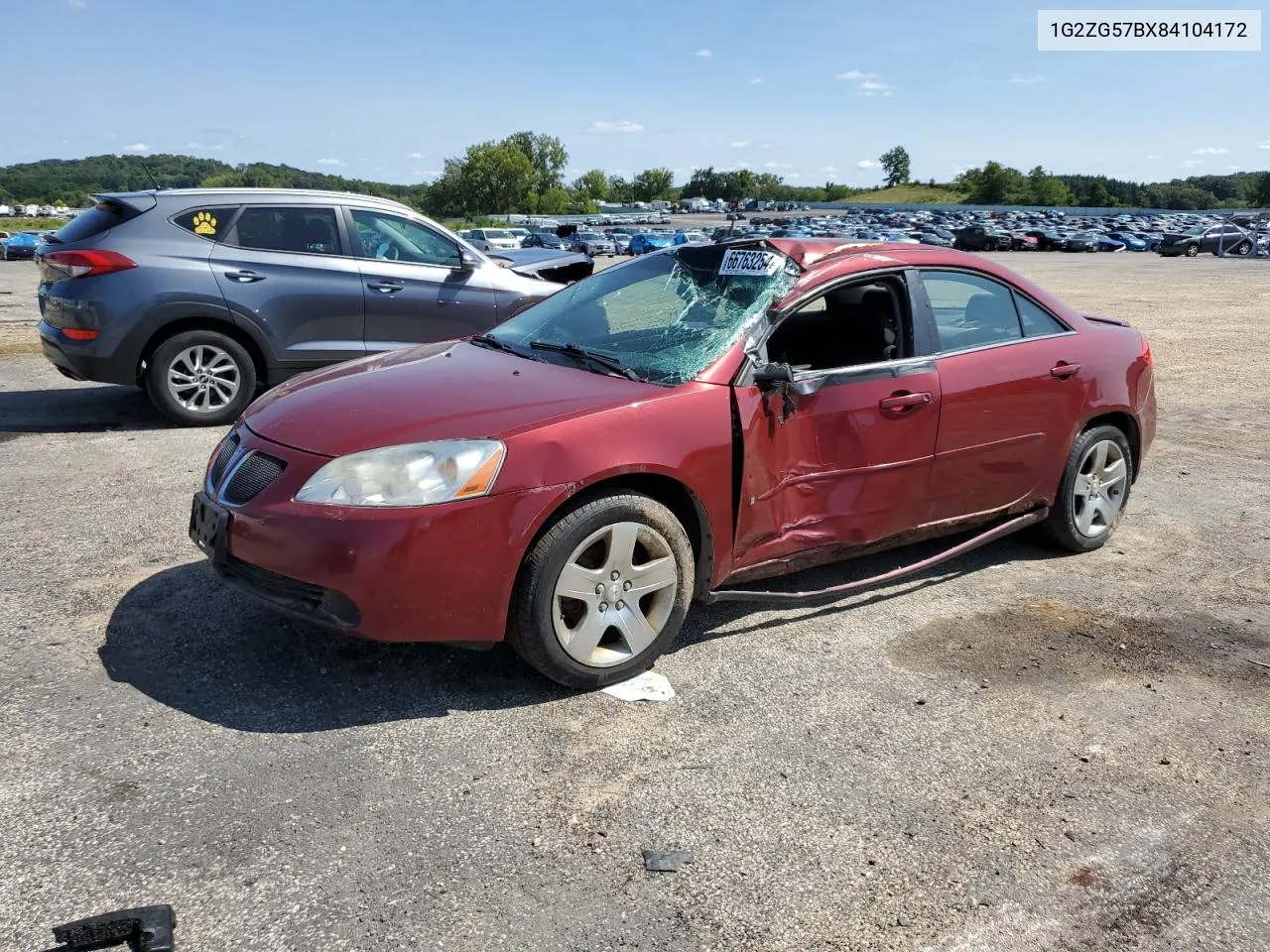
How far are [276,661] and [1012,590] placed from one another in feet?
10.7

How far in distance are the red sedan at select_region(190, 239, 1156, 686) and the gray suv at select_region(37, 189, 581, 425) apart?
10.8 feet

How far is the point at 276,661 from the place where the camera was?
3697 mm

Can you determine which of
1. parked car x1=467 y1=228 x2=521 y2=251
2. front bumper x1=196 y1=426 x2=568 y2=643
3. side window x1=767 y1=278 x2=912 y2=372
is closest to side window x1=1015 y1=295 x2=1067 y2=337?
side window x1=767 y1=278 x2=912 y2=372

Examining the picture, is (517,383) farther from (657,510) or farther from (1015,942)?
(1015,942)

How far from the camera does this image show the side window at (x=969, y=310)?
4543 mm

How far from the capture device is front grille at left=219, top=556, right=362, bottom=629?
3211mm

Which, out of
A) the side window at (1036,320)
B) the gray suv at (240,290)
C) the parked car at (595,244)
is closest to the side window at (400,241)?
the gray suv at (240,290)

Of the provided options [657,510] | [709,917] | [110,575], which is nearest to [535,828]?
[709,917]

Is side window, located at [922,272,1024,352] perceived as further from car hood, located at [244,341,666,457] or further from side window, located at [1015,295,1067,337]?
car hood, located at [244,341,666,457]

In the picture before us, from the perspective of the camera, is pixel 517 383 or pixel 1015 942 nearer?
pixel 1015 942

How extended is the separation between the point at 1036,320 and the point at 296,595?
3658 mm

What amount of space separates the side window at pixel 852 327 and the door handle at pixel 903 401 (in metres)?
0.21

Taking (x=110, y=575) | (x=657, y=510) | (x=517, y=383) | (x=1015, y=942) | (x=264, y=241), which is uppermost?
(x=264, y=241)

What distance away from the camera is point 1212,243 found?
5084 centimetres
